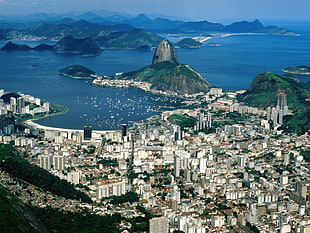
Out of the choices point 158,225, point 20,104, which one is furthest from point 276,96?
point 158,225

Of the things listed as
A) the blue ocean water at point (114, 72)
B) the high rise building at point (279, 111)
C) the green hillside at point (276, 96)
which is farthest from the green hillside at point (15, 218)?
the high rise building at point (279, 111)

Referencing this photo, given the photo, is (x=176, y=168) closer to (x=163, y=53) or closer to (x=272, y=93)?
(x=272, y=93)

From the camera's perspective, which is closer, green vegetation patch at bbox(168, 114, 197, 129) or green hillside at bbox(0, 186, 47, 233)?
green hillside at bbox(0, 186, 47, 233)

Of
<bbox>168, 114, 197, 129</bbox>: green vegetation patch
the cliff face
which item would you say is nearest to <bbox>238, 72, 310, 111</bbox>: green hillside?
<bbox>168, 114, 197, 129</bbox>: green vegetation patch

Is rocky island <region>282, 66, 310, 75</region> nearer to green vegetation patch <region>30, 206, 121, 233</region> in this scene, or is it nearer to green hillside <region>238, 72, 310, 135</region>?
green hillside <region>238, 72, 310, 135</region>

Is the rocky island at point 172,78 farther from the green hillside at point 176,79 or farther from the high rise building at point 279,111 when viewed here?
the high rise building at point 279,111

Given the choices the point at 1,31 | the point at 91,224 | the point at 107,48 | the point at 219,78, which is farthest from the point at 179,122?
the point at 1,31

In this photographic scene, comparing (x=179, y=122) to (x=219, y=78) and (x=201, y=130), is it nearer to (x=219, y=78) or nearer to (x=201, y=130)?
(x=201, y=130)
